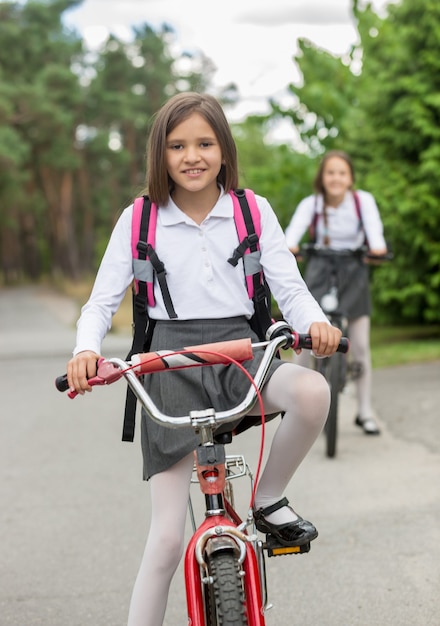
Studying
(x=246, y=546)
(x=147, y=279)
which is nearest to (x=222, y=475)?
(x=246, y=546)

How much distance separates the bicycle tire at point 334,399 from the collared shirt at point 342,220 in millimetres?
894

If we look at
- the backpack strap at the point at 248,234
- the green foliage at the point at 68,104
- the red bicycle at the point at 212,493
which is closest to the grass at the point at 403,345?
the backpack strap at the point at 248,234

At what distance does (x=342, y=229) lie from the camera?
7.04 m

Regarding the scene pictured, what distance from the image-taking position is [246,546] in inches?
108

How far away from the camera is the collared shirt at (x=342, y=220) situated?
6.96 meters

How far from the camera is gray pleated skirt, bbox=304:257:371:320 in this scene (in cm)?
705

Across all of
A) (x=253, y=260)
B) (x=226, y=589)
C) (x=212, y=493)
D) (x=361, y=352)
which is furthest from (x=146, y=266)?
(x=361, y=352)

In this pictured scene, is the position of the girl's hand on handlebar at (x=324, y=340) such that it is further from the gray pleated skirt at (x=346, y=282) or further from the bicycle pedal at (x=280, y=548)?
the gray pleated skirt at (x=346, y=282)

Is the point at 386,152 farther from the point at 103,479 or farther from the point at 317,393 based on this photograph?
the point at 317,393

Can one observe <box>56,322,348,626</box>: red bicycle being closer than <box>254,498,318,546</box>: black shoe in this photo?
Yes

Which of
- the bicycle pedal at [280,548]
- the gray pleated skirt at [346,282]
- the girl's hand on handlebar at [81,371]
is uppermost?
the girl's hand on handlebar at [81,371]

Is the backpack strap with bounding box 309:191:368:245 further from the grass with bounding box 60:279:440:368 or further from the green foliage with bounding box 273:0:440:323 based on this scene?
the green foliage with bounding box 273:0:440:323

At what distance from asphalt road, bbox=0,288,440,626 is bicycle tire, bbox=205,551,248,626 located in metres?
1.30

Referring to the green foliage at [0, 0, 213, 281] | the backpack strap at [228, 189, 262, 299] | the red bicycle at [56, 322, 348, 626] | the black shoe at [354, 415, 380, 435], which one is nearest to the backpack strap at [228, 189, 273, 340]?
the backpack strap at [228, 189, 262, 299]
